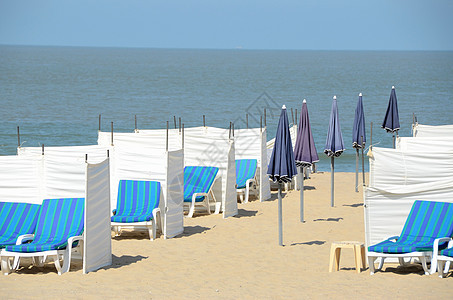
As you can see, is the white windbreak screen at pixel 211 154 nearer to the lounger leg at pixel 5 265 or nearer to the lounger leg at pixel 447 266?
the lounger leg at pixel 5 265

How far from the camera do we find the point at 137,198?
39.8 feet

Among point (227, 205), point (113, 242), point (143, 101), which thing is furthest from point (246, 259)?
point (143, 101)

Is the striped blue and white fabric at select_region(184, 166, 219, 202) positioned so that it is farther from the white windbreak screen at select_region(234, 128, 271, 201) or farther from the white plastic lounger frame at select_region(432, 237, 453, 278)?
the white plastic lounger frame at select_region(432, 237, 453, 278)

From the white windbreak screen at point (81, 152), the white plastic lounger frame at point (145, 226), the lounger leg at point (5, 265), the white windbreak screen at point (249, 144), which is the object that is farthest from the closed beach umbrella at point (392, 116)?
the lounger leg at point (5, 265)

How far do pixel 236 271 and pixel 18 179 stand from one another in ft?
12.2

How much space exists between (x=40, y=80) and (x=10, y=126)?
35.1 metres

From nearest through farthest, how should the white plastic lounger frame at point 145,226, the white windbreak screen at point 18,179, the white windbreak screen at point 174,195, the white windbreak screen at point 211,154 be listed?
the white windbreak screen at point 18,179 → the white plastic lounger frame at point 145,226 → the white windbreak screen at point 174,195 → the white windbreak screen at point 211,154

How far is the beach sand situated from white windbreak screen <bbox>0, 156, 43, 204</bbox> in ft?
4.78

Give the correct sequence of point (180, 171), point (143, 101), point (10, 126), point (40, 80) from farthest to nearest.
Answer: point (40, 80), point (143, 101), point (10, 126), point (180, 171)

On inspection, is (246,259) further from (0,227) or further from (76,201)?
(0,227)

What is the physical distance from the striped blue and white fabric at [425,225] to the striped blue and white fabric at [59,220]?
12.3 feet

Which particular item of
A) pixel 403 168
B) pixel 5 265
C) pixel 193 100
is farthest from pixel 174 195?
pixel 193 100

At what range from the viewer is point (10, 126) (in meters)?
37.1

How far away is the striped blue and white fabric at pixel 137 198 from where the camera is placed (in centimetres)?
1191
